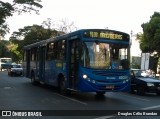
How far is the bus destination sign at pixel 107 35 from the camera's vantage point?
17703mm

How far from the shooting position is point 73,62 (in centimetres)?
1859

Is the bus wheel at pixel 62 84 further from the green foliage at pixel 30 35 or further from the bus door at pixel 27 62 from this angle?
the green foliage at pixel 30 35

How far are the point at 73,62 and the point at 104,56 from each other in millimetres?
1872

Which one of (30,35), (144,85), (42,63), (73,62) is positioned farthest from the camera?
(30,35)

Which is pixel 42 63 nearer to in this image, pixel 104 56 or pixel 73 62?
pixel 73 62

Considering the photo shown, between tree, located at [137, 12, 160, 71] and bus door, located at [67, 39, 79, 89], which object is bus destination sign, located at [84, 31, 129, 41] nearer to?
bus door, located at [67, 39, 79, 89]

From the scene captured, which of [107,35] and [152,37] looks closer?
[107,35]

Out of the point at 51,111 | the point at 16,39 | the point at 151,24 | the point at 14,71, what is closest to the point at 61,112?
the point at 51,111

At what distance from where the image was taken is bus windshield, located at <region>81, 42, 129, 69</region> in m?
17.3

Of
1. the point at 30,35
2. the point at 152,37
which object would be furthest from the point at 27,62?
the point at 30,35

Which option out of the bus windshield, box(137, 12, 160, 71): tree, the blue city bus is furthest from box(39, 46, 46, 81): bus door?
box(137, 12, 160, 71): tree

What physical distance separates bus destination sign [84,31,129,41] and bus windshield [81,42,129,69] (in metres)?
0.37

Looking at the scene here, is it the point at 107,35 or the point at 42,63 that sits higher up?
the point at 107,35

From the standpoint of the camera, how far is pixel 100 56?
17.4 meters
